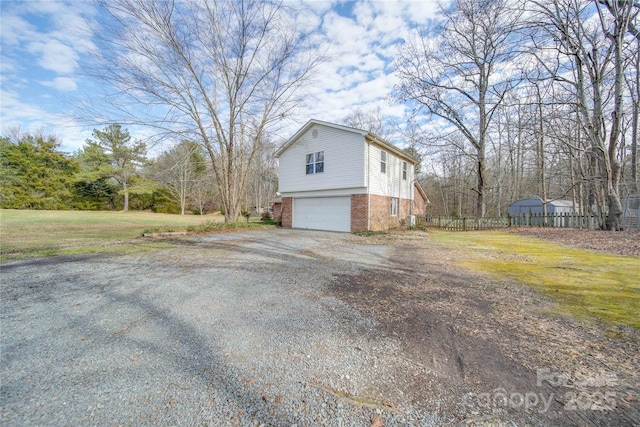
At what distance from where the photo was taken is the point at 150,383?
1.93m

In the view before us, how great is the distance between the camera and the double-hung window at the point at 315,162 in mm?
13852

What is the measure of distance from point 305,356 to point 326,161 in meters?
12.1

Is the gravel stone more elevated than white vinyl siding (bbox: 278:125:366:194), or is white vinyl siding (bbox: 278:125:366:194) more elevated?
white vinyl siding (bbox: 278:125:366:194)

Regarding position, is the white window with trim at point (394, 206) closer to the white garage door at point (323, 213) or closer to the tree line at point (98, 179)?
the white garage door at point (323, 213)

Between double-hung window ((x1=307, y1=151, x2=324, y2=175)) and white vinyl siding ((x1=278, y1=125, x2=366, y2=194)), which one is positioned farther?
double-hung window ((x1=307, y1=151, x2=324, y2=175))

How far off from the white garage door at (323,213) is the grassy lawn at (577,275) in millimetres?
6498

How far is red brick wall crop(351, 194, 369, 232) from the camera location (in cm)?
1231

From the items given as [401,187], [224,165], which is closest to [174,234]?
[224,165]

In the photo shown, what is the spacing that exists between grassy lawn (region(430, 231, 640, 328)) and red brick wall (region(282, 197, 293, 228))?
10.3 meters

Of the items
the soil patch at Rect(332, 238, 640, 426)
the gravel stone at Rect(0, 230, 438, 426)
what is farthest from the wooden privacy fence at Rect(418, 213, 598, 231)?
the gravel stone at Rect(0, 230, 438, 426)

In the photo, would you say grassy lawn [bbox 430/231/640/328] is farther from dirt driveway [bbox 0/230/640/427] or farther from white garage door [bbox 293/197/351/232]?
white garage door [bbox 293/197/351/232]

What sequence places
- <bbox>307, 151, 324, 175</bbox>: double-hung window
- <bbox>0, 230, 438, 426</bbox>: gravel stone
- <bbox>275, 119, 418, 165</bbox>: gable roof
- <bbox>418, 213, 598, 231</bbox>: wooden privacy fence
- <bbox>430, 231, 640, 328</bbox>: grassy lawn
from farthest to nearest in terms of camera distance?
<bbox>418, 213, 598, 231</bbox>: wooden privacy fence → <bbox>307, 151, 324, 175</bbox>: double-hung window → <bbox>275, 119, 418, 165</bbox>: gable roof → <bbox>430, 231, 640, 328</bbox>: grassy lawn → <bbox>0, 230, 438, 426</bbox>: gravel stone

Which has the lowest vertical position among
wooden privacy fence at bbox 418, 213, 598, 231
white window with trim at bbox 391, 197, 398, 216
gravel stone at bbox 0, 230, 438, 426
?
gravel stone at bbox 0, 230, 438, 426

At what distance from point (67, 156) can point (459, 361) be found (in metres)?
44.3
